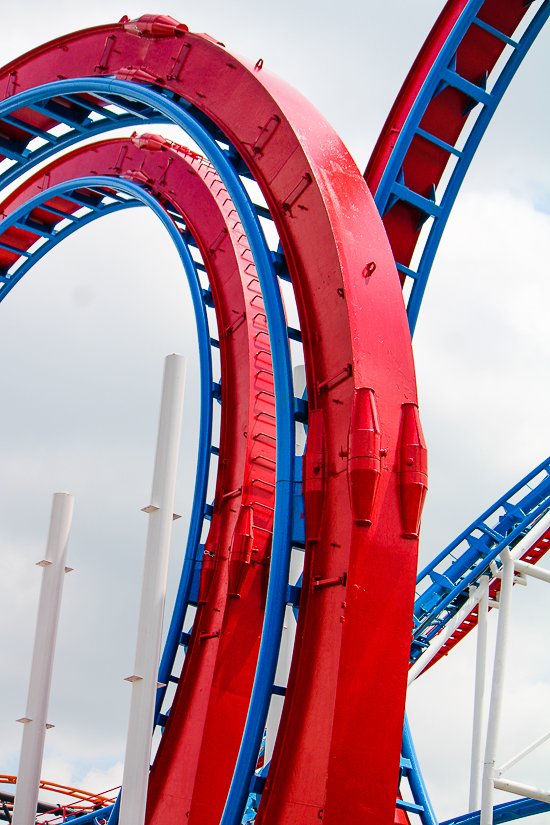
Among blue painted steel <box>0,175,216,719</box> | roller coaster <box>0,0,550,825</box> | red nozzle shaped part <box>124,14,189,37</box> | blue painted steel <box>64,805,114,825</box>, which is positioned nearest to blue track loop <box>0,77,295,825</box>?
roller coaster <box>0,0,550,825</box>

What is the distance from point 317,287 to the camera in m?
7.14

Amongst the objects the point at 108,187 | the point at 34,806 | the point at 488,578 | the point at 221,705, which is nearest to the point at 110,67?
the point at 108,187

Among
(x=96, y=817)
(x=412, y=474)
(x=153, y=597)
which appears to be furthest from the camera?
(x=96, y=817)

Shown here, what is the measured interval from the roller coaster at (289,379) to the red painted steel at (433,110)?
22 millimetres

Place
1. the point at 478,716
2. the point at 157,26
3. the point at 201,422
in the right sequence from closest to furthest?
the point at 157,26 → the point at 201,422 → the point at 478,716

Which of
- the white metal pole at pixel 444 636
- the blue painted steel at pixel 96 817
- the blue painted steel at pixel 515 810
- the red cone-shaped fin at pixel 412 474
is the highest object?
the white metal pole at pixel 444 636

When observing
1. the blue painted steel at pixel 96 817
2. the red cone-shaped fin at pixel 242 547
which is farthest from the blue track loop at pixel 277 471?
the blue painted steel at pixel 96 817

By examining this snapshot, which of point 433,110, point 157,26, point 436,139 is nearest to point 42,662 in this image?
point 436,139

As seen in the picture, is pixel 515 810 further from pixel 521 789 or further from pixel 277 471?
pixel 277 471

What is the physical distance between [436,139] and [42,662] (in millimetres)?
7317

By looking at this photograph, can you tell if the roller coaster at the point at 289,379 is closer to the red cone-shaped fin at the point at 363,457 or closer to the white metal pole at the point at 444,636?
the red cone-shaped fin at the point at 363,457

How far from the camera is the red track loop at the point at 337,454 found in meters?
5.86

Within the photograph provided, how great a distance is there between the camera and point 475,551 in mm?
16781

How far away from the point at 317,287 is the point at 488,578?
10.8m
